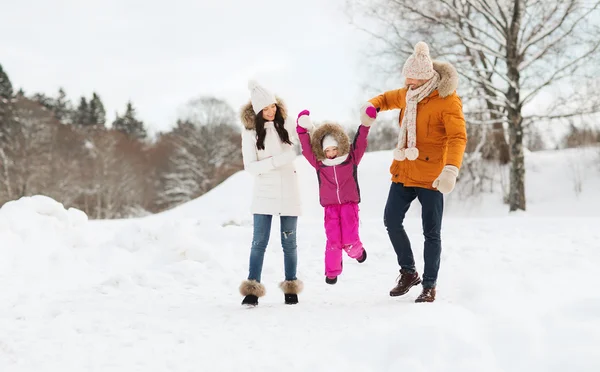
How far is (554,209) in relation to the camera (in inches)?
488

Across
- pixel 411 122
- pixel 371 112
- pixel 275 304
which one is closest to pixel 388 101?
pixel 371 112

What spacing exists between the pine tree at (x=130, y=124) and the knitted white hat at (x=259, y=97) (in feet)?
186

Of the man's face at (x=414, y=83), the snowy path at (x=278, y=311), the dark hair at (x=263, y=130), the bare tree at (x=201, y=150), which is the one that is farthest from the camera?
the bare tree at (x=201, y=150)

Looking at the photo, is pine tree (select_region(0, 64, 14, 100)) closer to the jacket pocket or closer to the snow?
the snow

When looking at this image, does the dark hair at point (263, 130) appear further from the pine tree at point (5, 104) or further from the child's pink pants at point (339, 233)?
the pine tree at point (5, 104)

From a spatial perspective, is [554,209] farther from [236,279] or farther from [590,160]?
[236,279]

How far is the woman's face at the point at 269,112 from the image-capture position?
404cm

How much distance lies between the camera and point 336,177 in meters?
4.07

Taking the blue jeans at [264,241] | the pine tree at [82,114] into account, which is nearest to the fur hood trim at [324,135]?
the blue jeans at [264,241]

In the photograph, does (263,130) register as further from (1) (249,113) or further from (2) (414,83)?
(2) (414,83)

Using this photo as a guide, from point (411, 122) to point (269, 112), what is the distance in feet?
3.90

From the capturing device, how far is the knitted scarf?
12.3 ft

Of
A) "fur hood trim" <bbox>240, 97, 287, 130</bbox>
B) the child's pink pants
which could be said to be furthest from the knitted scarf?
"fur hood trim" <bbox>240, 97, 287, 130</bbox>

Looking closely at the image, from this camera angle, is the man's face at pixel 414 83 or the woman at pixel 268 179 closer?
the man's face at pixel 414 83
